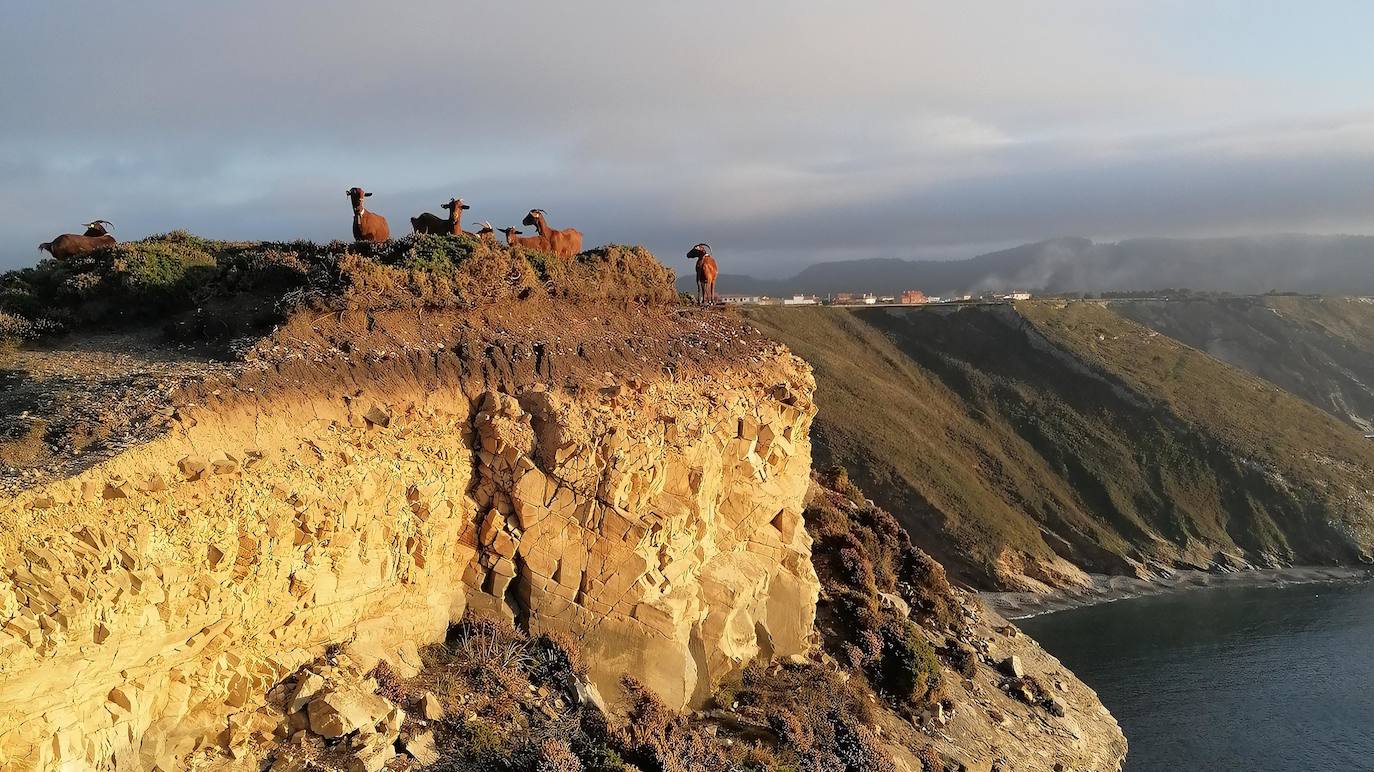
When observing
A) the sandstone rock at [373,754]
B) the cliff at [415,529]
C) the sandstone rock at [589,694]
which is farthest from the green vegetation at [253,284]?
the sandstone rock at [589,694]

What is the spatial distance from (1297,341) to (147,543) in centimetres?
11360

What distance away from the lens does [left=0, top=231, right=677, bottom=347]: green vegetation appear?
13.0 metres

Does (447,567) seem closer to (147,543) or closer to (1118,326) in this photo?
(147,543)

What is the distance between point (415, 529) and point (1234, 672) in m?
40.1

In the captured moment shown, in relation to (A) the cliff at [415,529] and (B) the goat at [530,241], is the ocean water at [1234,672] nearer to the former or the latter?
(A) the cliff at [415,529]

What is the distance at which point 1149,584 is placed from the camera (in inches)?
2071

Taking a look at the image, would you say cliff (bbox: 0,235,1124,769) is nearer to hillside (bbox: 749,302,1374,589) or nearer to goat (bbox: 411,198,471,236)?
goat (bbox: 411,198,471,236)

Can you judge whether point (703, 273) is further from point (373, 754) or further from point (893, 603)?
point (373, 754)

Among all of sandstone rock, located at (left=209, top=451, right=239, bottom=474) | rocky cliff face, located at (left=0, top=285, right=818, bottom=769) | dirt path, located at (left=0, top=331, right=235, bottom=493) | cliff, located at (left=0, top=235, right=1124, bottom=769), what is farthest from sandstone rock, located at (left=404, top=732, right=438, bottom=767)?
dirt path, located at (left=0, top=331, right=235, bottom=493)

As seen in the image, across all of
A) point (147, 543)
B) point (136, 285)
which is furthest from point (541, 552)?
point (136, 285)

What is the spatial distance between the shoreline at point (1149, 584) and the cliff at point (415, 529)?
29074 mm

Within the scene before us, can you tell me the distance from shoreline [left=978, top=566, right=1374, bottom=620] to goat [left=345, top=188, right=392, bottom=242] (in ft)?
131

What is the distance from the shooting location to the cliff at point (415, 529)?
8023 mm

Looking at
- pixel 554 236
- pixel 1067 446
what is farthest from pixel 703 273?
pixel 1067 446
